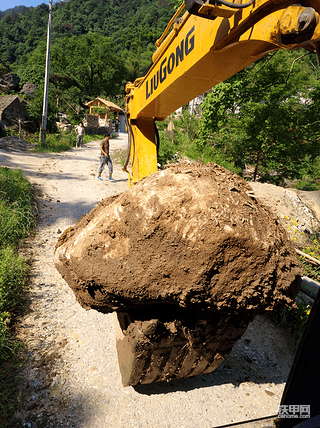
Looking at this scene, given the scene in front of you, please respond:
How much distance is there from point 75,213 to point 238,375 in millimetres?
4582

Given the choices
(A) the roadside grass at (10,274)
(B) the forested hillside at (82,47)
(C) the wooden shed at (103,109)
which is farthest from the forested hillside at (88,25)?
(A) the roadside grass at (10,274)

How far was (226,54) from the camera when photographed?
211cm

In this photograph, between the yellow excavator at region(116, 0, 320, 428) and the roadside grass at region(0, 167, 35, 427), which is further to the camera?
the roadside grass at region(0, 167, 35, 427)

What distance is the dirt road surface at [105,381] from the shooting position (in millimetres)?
2162

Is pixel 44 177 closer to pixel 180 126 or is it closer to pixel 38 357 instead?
pixel 38 357

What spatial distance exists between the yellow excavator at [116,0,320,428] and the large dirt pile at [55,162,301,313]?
429 mm

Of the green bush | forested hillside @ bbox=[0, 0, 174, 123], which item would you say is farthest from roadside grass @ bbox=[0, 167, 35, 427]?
the green bush

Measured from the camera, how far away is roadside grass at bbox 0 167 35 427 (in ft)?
7.30

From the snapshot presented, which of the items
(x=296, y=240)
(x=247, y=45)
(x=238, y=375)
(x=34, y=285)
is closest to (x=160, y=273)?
(x=247, y=45)

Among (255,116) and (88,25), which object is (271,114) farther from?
(88,25)

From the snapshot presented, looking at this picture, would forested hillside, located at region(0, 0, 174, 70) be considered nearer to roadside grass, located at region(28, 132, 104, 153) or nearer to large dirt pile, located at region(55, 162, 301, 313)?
roadside grass, located at region(28, 132, 104, 153)

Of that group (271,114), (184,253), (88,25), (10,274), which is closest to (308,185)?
(271,114)

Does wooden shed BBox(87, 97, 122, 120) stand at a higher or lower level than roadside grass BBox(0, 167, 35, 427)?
higher

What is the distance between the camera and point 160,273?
5.21 ft
